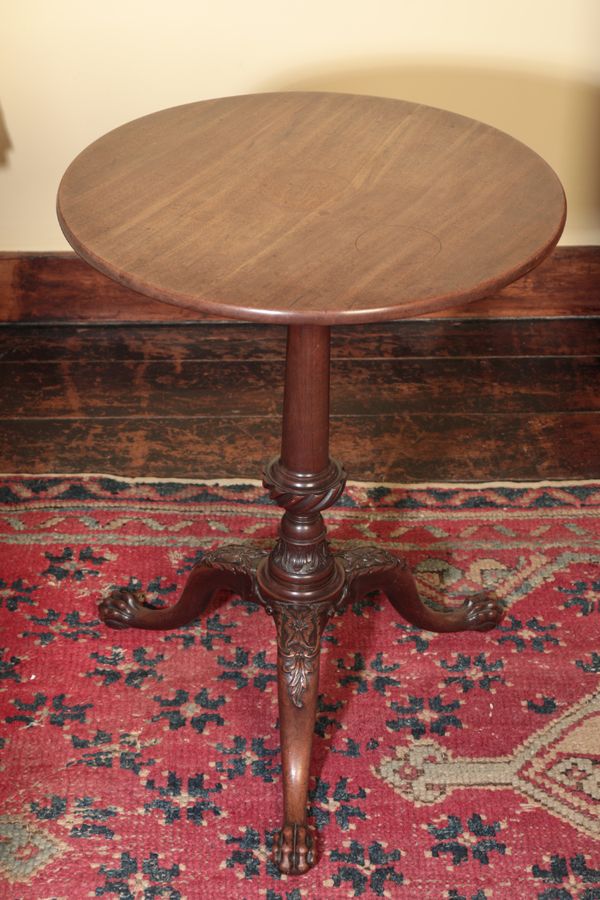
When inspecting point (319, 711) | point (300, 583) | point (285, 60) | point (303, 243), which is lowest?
point (319, 711)

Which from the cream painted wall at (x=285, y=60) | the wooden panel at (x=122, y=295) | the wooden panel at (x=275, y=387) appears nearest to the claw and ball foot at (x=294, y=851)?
the wooden panel at (x=275, y=387)

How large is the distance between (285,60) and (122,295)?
73cm

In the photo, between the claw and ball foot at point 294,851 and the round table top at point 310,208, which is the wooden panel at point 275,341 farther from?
the claw and ball foot at point 294,851

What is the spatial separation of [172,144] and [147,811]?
102 cm

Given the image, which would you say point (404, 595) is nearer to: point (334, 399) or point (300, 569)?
point (300, 569)

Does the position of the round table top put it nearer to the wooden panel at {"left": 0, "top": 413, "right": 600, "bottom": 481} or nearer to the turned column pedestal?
the turned column pedestal

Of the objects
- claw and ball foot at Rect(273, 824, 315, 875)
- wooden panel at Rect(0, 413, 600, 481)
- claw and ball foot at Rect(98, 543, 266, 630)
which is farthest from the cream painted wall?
claw and ball foot at Rect(273, 824, 315, 875)

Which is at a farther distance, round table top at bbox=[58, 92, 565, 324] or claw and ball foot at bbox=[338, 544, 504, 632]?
claw and ball foot at bbox=[338, 544, 504, 632]

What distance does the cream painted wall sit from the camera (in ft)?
8.38

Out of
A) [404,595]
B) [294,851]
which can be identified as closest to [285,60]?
[404,595]

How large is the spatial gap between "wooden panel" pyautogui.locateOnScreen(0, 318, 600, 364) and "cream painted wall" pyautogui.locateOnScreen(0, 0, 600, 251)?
0.43 meters

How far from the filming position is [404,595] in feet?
6.06

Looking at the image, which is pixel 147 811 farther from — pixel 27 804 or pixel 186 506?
pixel 186 506

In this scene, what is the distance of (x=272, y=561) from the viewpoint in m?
1.73
